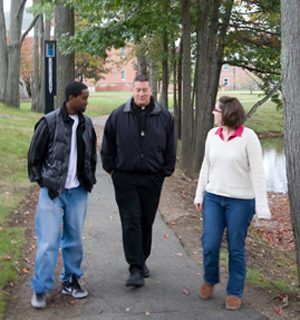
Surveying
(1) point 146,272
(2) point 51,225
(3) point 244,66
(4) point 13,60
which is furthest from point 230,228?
(4) point 13,60

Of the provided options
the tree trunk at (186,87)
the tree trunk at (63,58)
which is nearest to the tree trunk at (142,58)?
the tree trunk at (63,58)

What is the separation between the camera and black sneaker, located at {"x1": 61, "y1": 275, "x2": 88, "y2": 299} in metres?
5.85

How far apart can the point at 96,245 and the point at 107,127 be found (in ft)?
7.24

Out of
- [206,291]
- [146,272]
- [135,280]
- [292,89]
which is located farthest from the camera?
[146,272]

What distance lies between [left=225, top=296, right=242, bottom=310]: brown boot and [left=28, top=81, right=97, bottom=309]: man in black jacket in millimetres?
1486

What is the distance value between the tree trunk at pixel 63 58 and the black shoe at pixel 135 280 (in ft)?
31.5

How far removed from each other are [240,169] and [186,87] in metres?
10.1

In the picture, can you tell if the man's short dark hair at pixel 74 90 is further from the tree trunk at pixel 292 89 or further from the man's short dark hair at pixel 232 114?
the tree trunk at pixel 292 89

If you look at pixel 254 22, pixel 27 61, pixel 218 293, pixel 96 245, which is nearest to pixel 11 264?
pixel 96 245

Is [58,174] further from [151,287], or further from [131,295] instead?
[151,287]

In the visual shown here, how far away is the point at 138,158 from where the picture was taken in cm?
592

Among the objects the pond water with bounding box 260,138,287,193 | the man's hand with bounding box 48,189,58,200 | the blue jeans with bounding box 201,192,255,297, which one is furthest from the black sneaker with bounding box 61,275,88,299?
the pond water with bounding box 260,138,287,193

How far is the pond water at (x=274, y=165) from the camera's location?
19.5m

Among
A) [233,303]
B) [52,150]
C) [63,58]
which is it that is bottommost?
[233,303]
